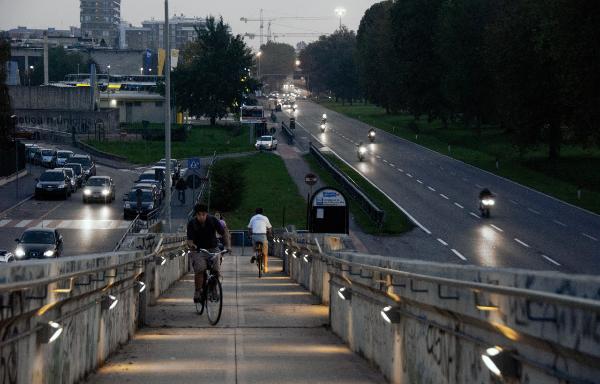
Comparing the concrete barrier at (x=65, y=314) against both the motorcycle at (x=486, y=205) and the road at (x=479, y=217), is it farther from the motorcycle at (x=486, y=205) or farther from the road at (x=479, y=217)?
the motorcycle at (x=486, y=205)

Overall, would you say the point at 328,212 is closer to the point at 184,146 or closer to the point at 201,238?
the point at 201,238

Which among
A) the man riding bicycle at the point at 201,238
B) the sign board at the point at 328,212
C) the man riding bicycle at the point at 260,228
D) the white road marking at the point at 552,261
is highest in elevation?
the man riding bicycle at the point at 201,238

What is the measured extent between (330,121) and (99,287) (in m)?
130

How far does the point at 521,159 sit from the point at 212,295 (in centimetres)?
6704

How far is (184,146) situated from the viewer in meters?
112

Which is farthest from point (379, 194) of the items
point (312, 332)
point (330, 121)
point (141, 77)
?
point (141, 77)

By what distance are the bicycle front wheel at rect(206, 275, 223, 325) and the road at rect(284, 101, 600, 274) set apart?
79.4ft

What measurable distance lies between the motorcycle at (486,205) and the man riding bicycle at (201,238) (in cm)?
3898

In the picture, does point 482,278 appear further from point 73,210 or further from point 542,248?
point 73,210

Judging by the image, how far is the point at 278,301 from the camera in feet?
66.3

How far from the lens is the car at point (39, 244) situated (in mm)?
40656

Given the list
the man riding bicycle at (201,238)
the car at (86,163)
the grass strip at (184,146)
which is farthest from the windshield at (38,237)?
the grass strip at (184,146)

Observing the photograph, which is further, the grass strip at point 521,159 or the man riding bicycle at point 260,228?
the grass strip at point 521,159

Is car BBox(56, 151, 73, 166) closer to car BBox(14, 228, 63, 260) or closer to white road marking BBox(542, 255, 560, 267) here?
car BBox(14, 228, 63, 260)
